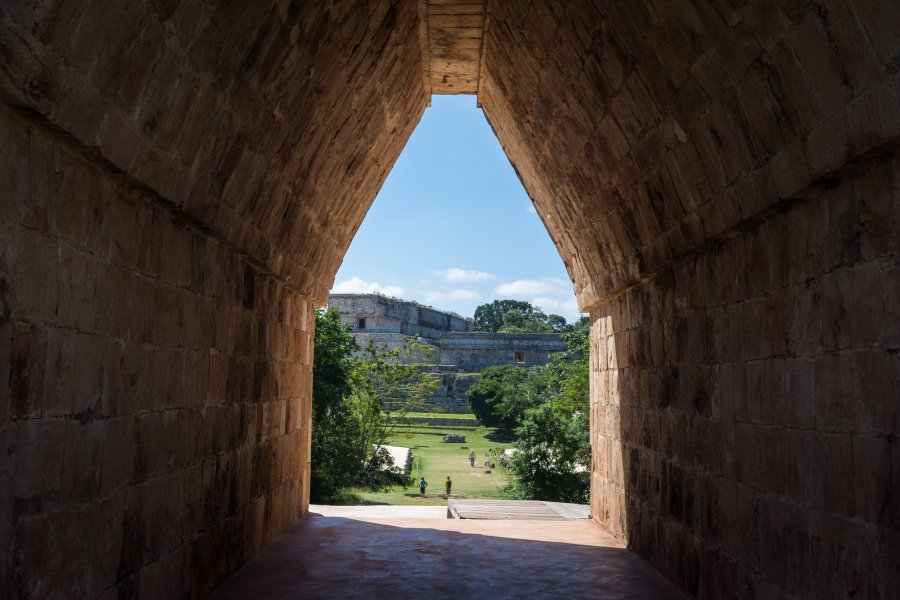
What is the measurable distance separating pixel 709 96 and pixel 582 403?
15.6m

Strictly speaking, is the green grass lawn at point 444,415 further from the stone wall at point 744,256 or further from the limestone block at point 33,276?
the limestone block at point 33,276

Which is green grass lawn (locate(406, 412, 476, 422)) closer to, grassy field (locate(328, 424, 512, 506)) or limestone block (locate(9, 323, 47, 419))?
grassy field (locate(328, 424, 512, 506))

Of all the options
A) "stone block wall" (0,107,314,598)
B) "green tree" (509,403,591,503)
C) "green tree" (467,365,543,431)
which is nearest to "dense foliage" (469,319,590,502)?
A: "green tree" (509,403,591,503)

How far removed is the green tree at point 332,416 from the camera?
65.0ft

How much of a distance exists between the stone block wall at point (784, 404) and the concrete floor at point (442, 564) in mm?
544

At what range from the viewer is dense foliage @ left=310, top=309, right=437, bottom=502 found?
19.9 metres

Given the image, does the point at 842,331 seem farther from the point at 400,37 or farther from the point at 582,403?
the point at 582,403

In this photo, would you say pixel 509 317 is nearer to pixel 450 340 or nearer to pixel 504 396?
pixel 450 340

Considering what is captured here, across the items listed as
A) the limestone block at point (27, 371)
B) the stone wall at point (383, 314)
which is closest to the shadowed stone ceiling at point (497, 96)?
the limestone block at point (27, 371)

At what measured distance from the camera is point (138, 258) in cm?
443

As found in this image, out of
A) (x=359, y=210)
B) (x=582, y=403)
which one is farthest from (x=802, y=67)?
(x=582, y=403)

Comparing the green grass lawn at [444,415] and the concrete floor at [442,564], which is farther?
the green grass lawn at [444,415]

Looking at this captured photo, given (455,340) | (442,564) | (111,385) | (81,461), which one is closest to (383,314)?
(455,340)

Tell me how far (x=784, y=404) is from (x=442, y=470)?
73.8 feet
